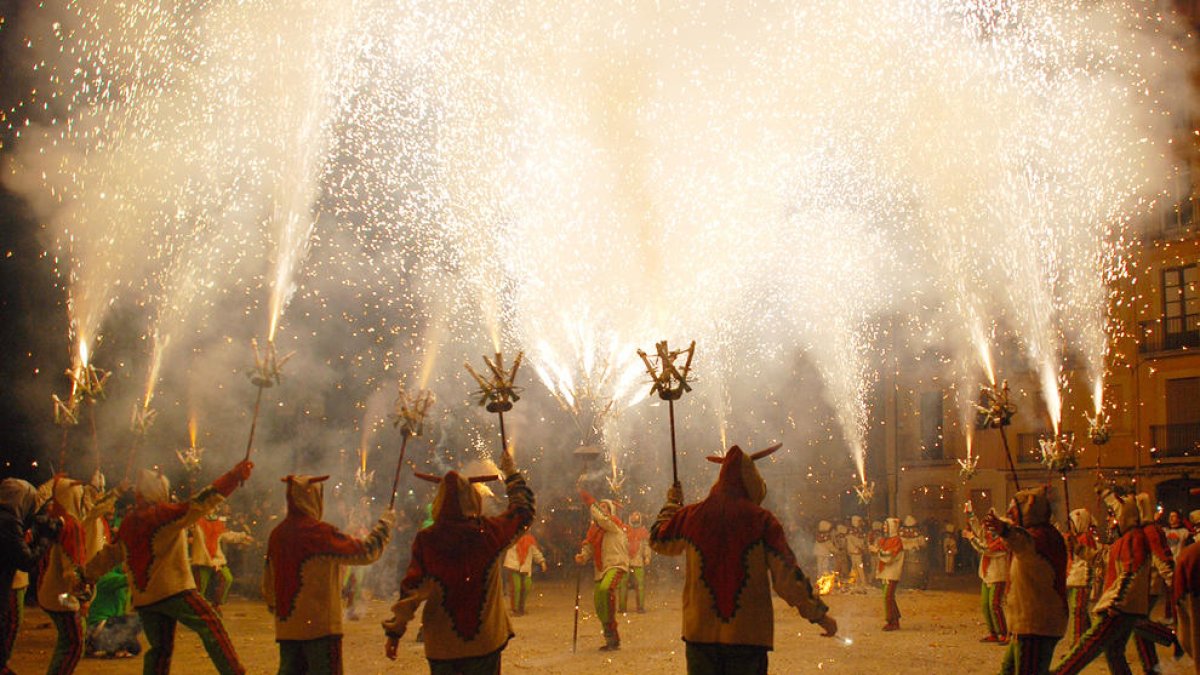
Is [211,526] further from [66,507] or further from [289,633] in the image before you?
[289,633]

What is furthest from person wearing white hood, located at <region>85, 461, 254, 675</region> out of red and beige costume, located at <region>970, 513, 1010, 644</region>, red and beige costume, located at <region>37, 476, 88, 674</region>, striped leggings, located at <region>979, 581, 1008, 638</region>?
striped leggings, located at <region>979, 581, 1008, 638</region>

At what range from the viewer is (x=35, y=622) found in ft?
45.4

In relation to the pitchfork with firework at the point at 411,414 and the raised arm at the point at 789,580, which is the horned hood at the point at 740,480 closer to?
the raised arm at the point at 789,580

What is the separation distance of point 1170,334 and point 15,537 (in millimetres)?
27790

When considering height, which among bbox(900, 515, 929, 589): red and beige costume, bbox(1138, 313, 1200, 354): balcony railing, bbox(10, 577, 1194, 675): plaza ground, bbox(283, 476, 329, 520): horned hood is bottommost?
bbox(900, 515, 929, 589): red and beige costume

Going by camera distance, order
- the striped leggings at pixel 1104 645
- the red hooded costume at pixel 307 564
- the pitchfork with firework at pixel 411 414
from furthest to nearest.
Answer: the pitchfork with firework at pixel 411 414 < the striped leggings at pixel 1104 645 < the red hooded costume at pixel 307 564

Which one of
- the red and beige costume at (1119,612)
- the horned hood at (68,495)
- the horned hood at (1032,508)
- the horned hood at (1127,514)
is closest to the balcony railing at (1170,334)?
the horned hood at (1127,514)

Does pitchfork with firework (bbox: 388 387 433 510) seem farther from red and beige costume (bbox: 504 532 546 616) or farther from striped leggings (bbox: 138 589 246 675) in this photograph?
red and beige costume (bbox: 504 532 546 616)

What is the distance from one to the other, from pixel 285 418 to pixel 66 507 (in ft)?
38.1

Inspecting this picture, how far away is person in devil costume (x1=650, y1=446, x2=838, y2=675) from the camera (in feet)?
17.8

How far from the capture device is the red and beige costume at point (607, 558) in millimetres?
10930

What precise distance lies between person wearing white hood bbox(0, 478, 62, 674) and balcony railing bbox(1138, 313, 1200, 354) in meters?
27.3

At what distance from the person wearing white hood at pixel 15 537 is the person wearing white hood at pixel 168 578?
523 millimetres

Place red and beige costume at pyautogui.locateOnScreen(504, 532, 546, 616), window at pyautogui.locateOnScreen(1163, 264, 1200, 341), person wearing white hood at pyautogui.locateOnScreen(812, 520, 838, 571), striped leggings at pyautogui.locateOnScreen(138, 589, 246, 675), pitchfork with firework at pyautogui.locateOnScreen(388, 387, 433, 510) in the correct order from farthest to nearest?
window at pyautogui.locateOnScreen(1163, 264, 1200, 341)
person wearing white hood at pyautogui.locateOnScreen(812, 520, 838, 571)
red and beige costume at pyautogui.locateOnScreen(504, 532, 546, 616)
pitchfork with firework at pyautogui.locateOnScreen(388, 387, 433, 510)
striped leggings at pyautogui.locateOnScreen(138, 589, 246, 675)
